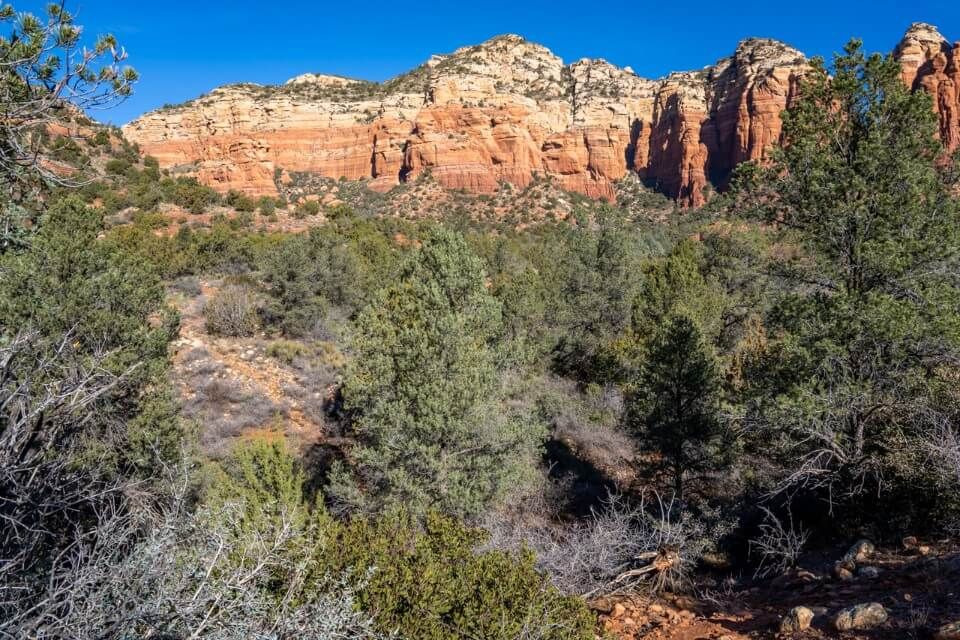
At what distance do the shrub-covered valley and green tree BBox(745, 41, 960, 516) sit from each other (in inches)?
1.7

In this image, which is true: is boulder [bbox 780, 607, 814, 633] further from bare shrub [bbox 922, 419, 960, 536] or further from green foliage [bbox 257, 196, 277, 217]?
green foliage [bbox 257, 196, 277, 217]

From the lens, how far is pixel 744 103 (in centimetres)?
7656

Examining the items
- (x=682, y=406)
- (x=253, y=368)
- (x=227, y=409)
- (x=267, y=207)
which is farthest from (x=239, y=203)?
(x=682, y=406)

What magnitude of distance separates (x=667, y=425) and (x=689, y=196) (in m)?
76.5

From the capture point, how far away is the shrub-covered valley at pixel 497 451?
11.3 ft

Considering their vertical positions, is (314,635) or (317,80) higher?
(317,80)

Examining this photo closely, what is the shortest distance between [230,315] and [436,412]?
46.1 ft

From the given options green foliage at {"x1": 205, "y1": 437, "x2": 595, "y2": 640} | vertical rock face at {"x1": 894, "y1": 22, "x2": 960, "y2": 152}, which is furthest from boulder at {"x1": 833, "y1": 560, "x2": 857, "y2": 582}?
vertical rock face at {"x1": 894, "y1": 22, "x2": 960, "y2": 152}

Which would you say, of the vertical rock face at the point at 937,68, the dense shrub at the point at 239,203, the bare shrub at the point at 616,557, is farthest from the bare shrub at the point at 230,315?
the vertical rock face at the point at 937,68

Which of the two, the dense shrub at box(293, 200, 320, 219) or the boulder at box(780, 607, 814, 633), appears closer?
the boulder at box(780, 607, 814, 633)

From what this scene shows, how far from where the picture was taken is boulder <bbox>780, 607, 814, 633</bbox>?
15.6 feet

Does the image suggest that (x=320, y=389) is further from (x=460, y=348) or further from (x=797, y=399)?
(x=797, y=399)

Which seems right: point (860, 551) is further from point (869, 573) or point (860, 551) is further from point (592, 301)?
point (592, 301)

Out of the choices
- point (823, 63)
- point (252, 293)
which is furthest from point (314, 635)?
point (252, 293)
